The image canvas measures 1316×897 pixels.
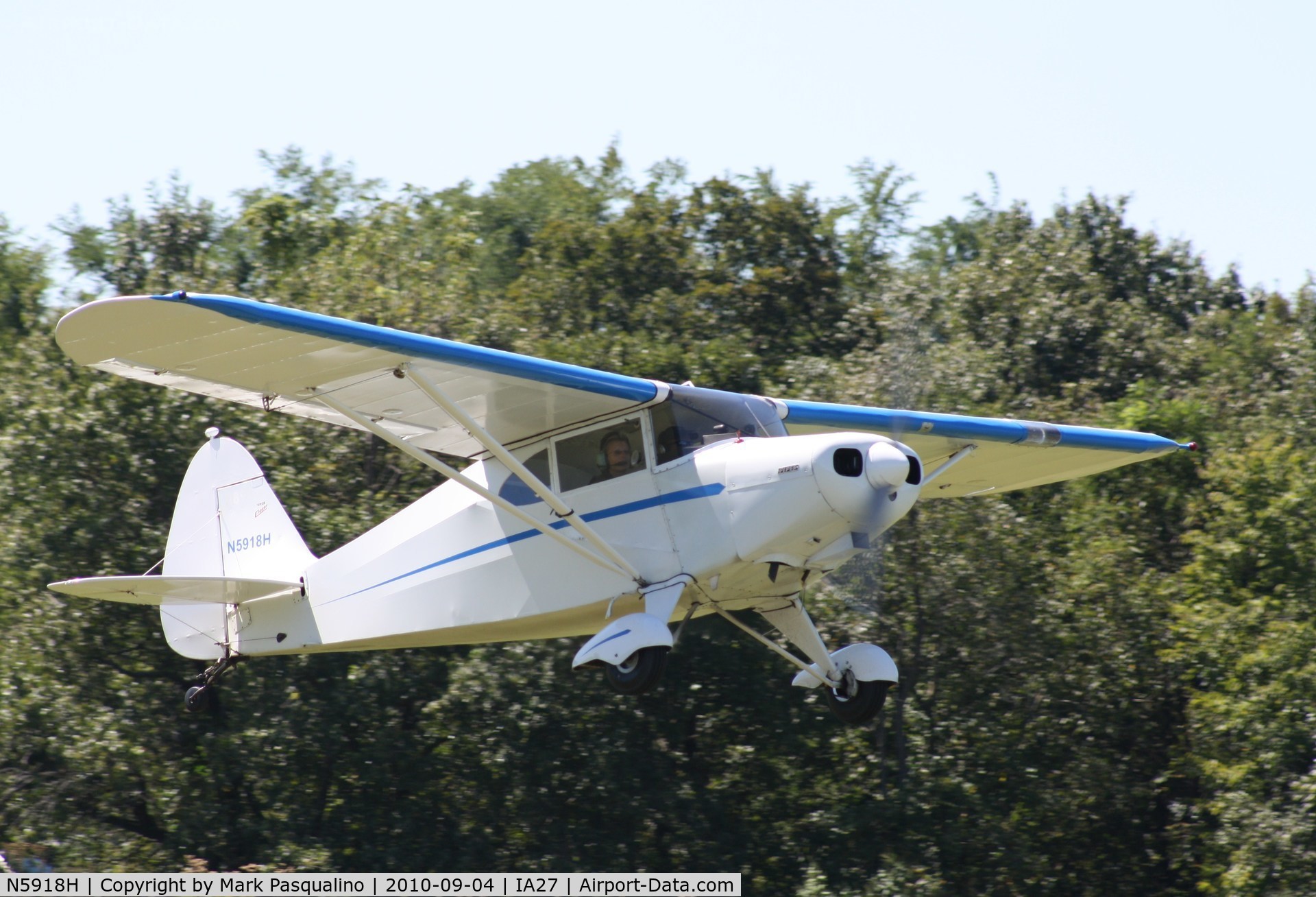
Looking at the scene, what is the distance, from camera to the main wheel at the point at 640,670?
8.83 meters

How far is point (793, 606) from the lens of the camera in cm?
1002

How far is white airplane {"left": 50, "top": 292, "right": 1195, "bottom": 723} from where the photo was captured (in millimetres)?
8805

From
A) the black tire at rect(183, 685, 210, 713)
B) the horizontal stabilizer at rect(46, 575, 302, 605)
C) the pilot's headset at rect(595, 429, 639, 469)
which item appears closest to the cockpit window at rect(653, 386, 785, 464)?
the pilot's headset at rect(595, 429, 639, 469)

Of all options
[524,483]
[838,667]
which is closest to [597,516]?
[524,483]

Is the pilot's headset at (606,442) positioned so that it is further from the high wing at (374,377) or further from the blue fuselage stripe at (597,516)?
the blue fuselage stripe at (597,516)

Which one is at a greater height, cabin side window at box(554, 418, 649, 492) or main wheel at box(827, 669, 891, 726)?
cabin side window at box(554, 418, 649, 492)

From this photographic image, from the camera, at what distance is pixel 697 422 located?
31.2ft

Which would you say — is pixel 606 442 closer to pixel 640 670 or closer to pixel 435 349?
pixel 435 349

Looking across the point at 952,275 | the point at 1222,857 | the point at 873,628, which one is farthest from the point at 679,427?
the point at 952,275

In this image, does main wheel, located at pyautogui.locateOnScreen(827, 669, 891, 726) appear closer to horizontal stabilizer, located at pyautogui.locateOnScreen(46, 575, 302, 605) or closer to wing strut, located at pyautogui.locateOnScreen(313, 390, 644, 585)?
wing strut, located at pyautogui.locateOnScreen(313, 390, 644, 585)
